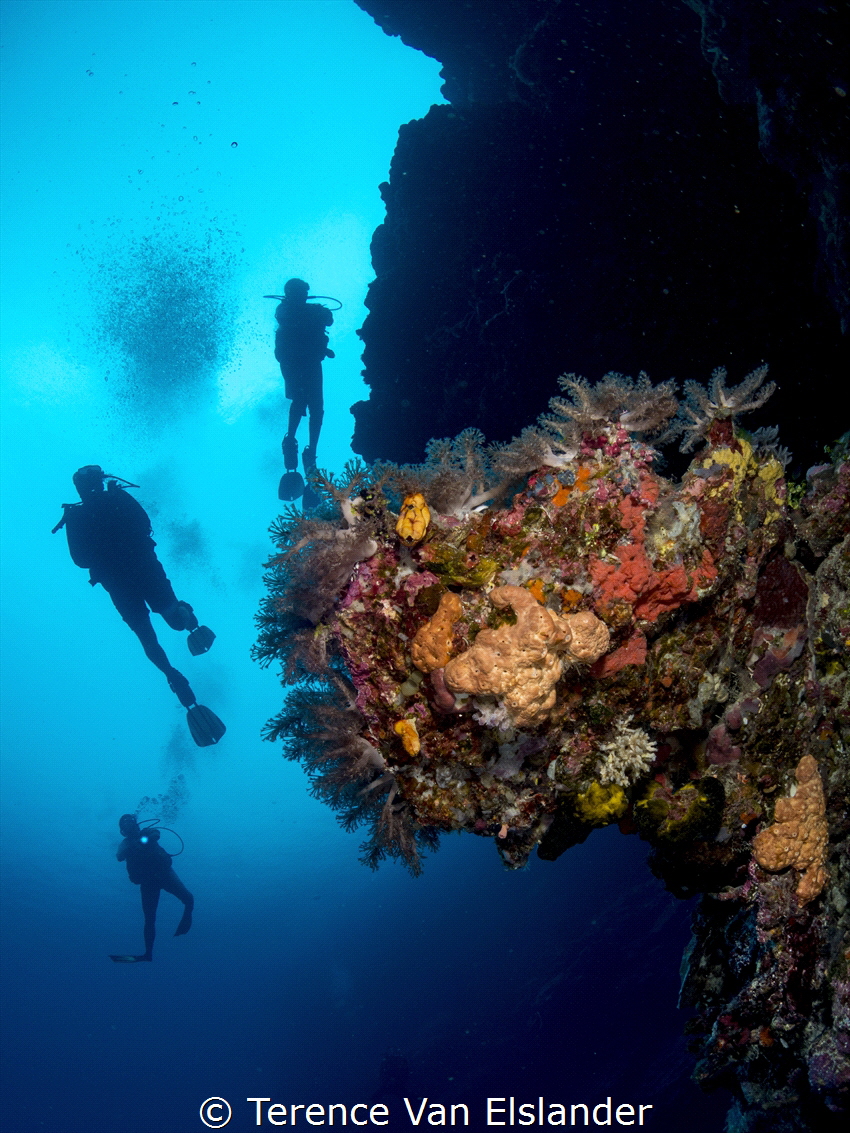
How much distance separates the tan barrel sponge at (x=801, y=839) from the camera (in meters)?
3.60

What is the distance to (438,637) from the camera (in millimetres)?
2900

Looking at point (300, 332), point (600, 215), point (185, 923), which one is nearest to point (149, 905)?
point (185, 923)

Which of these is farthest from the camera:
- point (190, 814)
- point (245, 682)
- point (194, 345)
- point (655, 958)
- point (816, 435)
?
point (245, 682)

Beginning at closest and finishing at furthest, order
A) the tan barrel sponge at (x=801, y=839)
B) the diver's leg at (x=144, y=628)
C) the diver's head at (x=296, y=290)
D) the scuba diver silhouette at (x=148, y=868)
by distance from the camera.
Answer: the tan barrel sponge at (x=801, y=839)
the diver's head at (x=296, y=290)
the diver's leg at (x=144, y=628)
the scuba diver silhouette at (x=148, y=868)

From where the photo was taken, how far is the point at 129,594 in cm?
1352

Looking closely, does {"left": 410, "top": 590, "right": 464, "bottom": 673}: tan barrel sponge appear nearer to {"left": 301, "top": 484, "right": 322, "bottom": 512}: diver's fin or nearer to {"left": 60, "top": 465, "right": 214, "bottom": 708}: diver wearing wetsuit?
{"left": 60, "top": 465, "right": 214, "bottom": 708}: diver wearing wetsuit

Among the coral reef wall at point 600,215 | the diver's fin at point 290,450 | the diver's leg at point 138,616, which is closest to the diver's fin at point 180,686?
the diver's leg at point 138,616

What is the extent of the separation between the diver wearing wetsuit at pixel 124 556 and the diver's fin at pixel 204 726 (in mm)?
532

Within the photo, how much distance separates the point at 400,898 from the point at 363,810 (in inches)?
1970

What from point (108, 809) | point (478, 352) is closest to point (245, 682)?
point (108, 809)

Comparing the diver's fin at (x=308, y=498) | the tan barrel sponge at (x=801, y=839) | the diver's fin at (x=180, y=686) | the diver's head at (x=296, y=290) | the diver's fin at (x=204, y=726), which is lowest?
the tan barrel sponge at (x=801, y=839)

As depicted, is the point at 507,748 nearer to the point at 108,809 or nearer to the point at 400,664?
the point at 400,664

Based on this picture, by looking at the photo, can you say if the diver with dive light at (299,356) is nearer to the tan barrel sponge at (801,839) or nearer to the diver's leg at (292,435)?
the diver's leg at (292,435)

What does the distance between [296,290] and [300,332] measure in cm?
96
